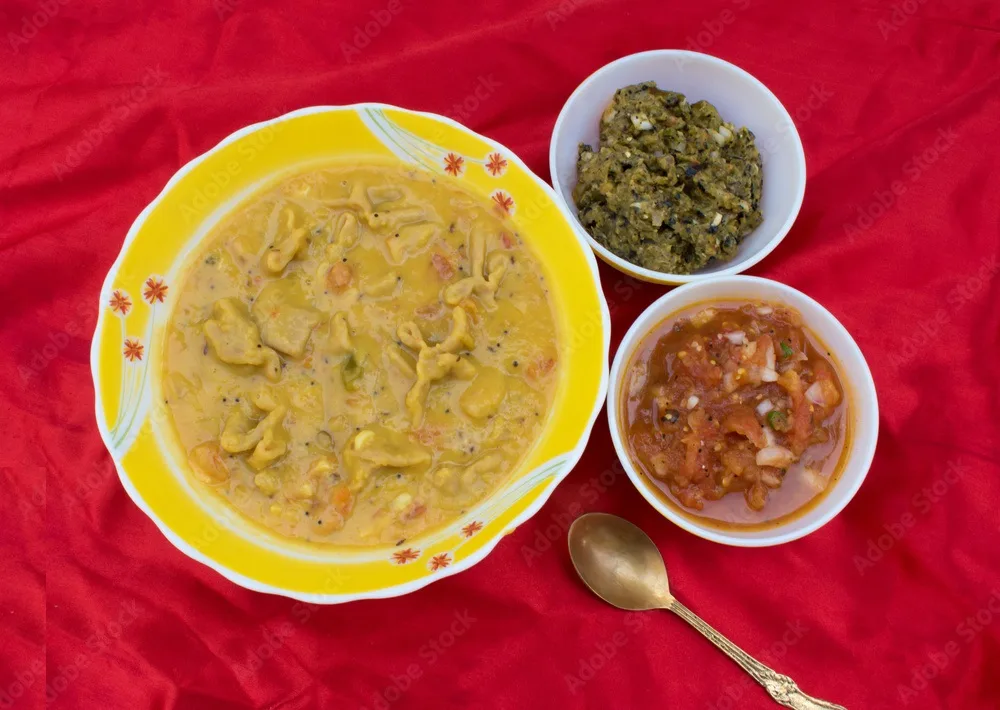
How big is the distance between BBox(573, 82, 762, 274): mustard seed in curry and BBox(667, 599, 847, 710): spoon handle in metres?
1.48

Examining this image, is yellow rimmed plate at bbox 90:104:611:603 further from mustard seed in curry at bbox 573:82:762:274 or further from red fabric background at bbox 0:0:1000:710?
red fabric background at bbox 0:0:1000:710

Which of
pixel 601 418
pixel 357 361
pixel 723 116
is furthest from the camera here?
pixel 723 116

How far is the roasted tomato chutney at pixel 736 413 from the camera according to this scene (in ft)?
10.2

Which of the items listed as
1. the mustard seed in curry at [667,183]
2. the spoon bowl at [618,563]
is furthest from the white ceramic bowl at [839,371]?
the spoon bowl at [618,563]

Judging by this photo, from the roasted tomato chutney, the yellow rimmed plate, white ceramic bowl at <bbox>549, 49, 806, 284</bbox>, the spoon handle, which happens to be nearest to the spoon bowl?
the spoon handle

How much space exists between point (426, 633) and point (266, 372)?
134 centimetres

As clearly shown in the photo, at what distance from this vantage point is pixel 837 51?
3.80 m

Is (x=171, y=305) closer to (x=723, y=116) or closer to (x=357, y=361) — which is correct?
(x=357, y=361)

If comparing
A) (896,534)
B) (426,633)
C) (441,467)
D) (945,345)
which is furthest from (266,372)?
(945,345)

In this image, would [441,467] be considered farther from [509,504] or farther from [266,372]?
[266,372]

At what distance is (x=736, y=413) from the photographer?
3.10 meters

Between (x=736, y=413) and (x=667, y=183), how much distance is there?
102cm

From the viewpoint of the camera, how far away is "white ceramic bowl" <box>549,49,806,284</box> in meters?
3.40

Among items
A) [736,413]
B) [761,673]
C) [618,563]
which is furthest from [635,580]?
[736,413]
